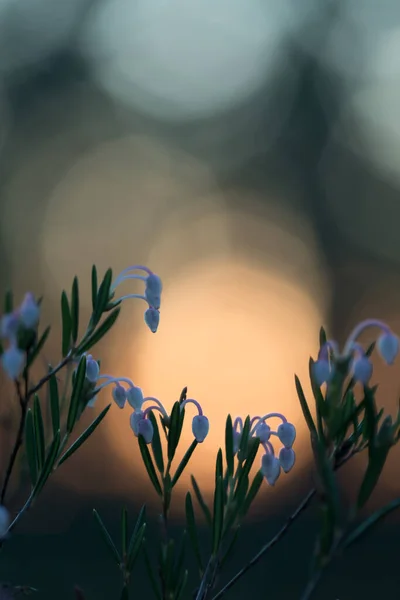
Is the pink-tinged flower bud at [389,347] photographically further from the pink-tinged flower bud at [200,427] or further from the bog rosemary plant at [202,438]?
the pink-tinged flower bud at [200,427]

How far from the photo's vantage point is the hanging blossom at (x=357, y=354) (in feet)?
3.42

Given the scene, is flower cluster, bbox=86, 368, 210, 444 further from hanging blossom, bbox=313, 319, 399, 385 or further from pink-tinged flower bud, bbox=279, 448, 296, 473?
hanging blossom, bbox=313, 319, 399, 385

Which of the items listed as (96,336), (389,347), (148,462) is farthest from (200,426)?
(389,347)

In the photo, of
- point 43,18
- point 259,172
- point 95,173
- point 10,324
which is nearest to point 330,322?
point 259,172

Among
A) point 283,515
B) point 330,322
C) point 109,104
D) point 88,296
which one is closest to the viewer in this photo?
point 283,515

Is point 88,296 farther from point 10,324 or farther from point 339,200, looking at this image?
point 10,324

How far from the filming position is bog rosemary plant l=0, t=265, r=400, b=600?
1.03m

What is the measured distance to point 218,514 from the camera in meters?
1.37

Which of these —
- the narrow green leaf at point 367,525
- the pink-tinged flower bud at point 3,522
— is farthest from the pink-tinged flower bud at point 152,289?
the narrow green leaf at point 367,525

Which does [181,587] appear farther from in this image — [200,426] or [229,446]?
[200,426]

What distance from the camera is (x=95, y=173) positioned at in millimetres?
14812

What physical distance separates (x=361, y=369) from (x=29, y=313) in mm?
409

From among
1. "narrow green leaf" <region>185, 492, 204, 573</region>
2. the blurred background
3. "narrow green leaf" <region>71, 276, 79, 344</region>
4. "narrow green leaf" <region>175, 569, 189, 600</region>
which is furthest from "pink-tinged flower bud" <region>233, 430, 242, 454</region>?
the blurred background

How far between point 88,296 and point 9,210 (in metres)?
3.06
